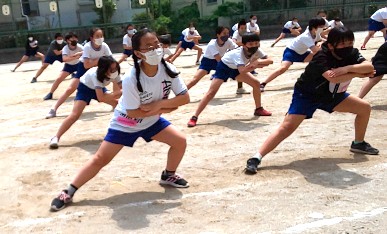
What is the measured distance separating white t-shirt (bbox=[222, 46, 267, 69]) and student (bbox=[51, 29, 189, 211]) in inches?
119

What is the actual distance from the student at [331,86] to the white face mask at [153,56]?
4.83 feet

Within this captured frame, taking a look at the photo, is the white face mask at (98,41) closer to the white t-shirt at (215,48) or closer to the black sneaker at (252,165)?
the white t-shirt at (215,48)

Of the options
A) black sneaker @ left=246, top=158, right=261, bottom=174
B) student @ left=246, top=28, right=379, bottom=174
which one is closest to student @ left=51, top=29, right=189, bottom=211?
black sneaker @ left=246, top=158, right=261, bottom=174

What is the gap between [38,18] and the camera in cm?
2595

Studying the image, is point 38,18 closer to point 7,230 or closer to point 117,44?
point 117,44

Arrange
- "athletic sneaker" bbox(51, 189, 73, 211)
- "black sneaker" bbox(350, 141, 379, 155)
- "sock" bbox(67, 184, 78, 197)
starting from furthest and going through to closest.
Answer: "black sneaker" bbox(350, 141, 379, 155) < "sock" bbox(67, 184, 78, 197) < "athletic sneaker" bbox(51, 189, 73, 211)

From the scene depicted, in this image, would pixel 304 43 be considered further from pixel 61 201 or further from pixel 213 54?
pixel 61 201

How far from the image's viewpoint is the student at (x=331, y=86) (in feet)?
14.1

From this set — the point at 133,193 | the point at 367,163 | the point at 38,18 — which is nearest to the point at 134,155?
the point at 133,193

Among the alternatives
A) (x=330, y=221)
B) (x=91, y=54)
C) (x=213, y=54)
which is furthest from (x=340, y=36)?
(x=91, y=54)

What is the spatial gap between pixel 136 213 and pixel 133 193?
0.48 m

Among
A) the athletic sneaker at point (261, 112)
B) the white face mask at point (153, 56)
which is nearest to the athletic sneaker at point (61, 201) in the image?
the white face mask at point (153, 56)

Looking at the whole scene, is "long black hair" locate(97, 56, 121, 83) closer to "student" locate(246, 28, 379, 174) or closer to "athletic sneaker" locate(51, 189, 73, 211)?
"athletic sneaker" locate(51, 189, 73, 211)

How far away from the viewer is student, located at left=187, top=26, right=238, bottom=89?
28.4 feet
